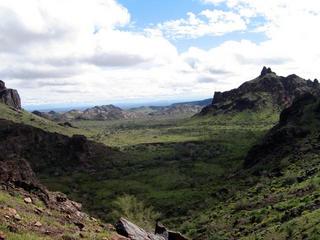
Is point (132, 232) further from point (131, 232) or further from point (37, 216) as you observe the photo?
point (37, 216)

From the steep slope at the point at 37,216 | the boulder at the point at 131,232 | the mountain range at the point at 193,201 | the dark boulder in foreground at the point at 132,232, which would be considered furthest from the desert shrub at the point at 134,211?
the boulder at the point at 131,232

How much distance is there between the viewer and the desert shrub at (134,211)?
141m

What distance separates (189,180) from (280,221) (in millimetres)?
116879

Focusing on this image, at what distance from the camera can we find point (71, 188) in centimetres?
19025

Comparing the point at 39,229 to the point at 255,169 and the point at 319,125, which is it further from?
the point at 319,125

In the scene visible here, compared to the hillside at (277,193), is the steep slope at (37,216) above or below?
above

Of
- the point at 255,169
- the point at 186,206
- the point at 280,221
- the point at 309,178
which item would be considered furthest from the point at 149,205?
the point at 280,221

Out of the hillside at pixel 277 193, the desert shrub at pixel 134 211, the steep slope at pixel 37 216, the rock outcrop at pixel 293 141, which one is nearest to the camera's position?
the steep slope at pixel 37 216

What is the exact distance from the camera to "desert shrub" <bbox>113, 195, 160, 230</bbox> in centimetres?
14136

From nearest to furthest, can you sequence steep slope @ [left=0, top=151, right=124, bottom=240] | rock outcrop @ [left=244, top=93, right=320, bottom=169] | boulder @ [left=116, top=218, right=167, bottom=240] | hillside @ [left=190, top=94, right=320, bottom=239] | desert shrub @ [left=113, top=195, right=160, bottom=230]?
steep slope @ [left=0, top=151, right=124, bottom=240]
boulder @ [left=116, top=218, right=167, bottom=240]
hillside @ [left=190, top=94, right=320, bottom=239]
desert shrub @ [left=113, top=195, right=160, bottom=230]
rock outcrop @ [left=244, top=93, right=320, bottom=169]

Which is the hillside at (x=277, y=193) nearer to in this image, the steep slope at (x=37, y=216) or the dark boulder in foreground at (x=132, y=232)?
the dark boulder in foreground at (x=132, y=232)

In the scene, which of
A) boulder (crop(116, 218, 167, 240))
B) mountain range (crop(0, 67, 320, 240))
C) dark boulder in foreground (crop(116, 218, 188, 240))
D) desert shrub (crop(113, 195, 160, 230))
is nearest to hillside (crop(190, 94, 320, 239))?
mountain range (crop(0, 67, 320, 240))

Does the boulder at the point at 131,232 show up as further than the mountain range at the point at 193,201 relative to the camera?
Yes

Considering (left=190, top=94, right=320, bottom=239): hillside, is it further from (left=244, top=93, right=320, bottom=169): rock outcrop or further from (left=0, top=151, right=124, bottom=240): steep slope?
(left=0, top=151, right=124, bottom=240): steep slope
